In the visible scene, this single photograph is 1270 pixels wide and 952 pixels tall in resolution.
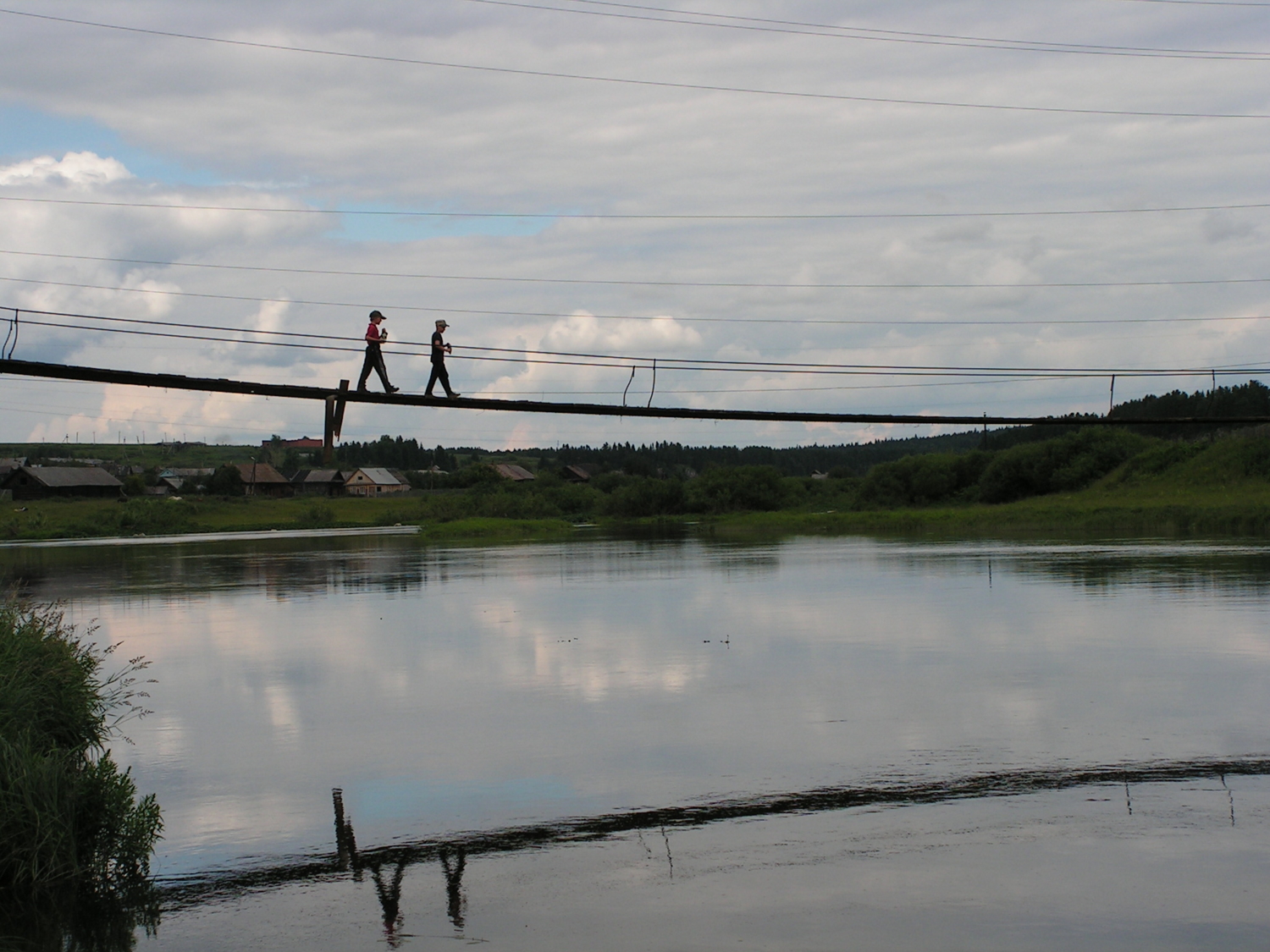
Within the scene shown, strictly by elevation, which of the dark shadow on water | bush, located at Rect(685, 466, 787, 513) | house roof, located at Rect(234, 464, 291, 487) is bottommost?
the dark shadow on water

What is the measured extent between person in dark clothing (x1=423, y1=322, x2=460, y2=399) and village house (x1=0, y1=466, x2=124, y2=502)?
427 ft

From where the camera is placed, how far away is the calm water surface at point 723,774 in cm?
1311

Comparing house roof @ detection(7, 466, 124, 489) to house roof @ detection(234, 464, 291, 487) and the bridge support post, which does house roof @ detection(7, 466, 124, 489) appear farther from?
the bridge support post

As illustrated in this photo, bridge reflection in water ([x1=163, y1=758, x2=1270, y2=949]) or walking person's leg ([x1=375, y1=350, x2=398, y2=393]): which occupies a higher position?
walking person's leg ([x1=375, y1=350, x2=398, y2=393])

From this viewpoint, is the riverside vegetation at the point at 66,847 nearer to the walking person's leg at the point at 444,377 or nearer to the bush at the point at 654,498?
the walking person's leg at the point at 444,377

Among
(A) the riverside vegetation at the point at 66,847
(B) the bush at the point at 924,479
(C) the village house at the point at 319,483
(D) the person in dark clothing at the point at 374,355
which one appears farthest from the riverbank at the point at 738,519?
(A) the riverside vegetation at the point at 66,847

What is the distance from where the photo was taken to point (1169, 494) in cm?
8562

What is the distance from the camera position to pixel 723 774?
59.9ft

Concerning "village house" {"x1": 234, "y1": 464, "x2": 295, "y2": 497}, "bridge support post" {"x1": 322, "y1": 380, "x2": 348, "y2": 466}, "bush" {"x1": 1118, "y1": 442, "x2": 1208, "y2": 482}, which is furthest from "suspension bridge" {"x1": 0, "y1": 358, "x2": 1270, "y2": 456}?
"village house" {"x1": 234, "y1": 464, "x2": 295, "y2": 497}

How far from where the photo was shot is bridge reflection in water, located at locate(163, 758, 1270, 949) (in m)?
14.2

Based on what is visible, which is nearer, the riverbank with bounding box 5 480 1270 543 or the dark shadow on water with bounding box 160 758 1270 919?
the dark shadow on water with bounding box 160 758 1270 919

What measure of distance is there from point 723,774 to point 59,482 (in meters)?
140

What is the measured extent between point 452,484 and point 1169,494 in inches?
4470

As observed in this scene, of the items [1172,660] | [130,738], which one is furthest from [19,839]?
[1172,660]
